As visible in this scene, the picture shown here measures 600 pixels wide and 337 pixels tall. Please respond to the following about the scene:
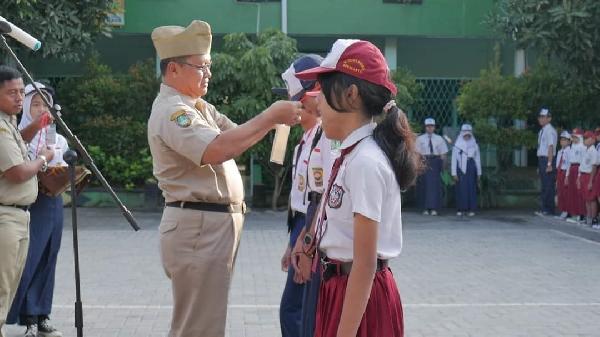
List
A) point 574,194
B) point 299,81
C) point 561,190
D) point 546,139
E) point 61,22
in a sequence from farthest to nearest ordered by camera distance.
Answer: point 546,139
point 561,190
point 574,194
point 61,22
point 299,81

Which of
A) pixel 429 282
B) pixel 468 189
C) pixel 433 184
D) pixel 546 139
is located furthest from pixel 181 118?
pixel 546 139

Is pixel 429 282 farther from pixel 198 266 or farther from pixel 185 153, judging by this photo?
pixel 185 153

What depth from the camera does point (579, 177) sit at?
16031 millimetres

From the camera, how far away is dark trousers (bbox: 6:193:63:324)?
6.54 m

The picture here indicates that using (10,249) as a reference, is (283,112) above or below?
above

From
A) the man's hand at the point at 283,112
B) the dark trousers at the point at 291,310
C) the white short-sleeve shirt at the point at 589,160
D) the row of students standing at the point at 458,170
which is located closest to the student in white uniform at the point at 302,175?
the dark trousers at the point at 291,310

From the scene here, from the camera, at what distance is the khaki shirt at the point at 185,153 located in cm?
425

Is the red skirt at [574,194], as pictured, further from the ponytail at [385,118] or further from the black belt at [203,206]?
the ponytail at [385,118]

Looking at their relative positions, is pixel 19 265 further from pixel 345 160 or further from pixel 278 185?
pixel 278 185

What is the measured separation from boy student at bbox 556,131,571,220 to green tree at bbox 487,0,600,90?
1.30 m

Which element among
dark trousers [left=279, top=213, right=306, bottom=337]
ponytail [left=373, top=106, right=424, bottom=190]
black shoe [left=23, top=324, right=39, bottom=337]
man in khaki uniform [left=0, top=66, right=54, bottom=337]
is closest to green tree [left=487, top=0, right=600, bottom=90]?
dark trousers [left=279, top=213, right=306, bottom=337]

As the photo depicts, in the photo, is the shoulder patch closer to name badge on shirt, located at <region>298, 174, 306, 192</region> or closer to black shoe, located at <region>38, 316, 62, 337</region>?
name badge on shirt, located at <region>298, 174, 306, 192</region>

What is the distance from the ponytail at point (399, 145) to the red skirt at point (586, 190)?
13125mm

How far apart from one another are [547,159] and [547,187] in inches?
22.7
